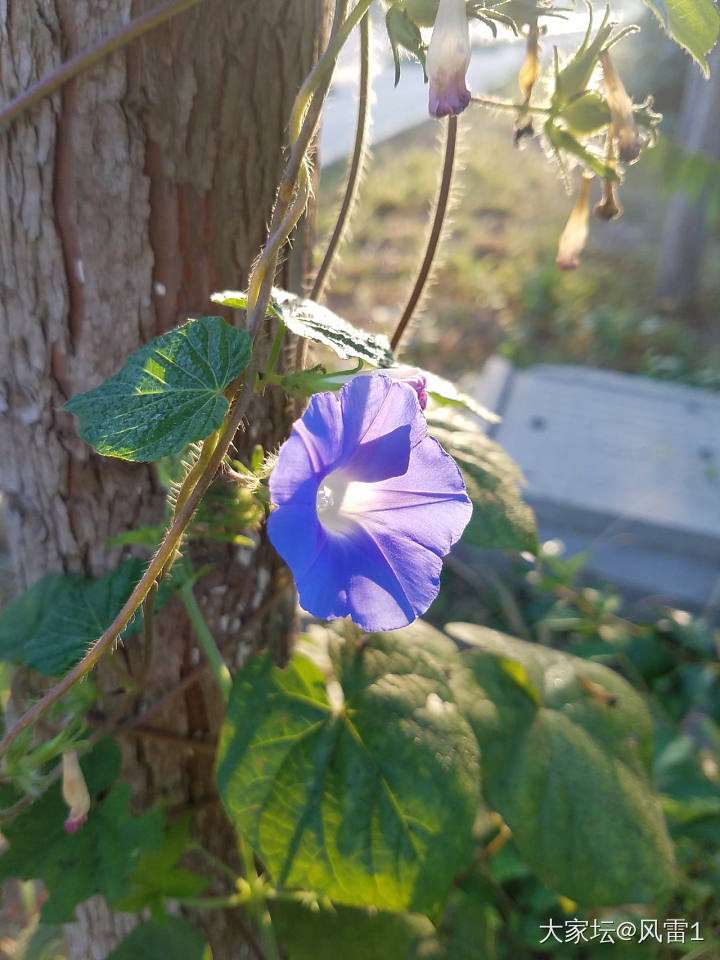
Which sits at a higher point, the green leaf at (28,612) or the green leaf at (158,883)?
the green leaf at (28,612)

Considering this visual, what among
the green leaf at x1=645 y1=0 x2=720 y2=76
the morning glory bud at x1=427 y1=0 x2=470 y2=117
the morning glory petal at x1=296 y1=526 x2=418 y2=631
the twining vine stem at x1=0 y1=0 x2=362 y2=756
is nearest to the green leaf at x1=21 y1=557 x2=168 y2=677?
the twining vine stem at x1=0 y1=0 x2=362 y2=756

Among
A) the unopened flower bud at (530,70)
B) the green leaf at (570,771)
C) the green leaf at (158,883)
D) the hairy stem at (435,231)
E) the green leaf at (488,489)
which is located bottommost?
the green leaf at (158,883)

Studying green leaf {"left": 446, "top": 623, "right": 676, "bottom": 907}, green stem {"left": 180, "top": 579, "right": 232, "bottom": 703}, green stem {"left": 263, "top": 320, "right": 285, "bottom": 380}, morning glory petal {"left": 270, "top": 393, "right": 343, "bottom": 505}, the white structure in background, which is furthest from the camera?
the white structure in background

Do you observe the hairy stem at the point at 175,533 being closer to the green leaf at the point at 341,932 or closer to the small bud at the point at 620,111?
the small bud at the point at 620,111

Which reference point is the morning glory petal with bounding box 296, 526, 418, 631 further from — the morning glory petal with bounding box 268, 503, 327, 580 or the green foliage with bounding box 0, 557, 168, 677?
the green foliage with bounding box 0, 557, 168, 677

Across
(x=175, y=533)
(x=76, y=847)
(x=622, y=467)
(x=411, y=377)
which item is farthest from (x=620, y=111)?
(x=622, y=467)

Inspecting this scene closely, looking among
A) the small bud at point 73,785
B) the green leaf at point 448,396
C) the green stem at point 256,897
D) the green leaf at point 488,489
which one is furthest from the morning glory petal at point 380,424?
the green stem at point 256,897
